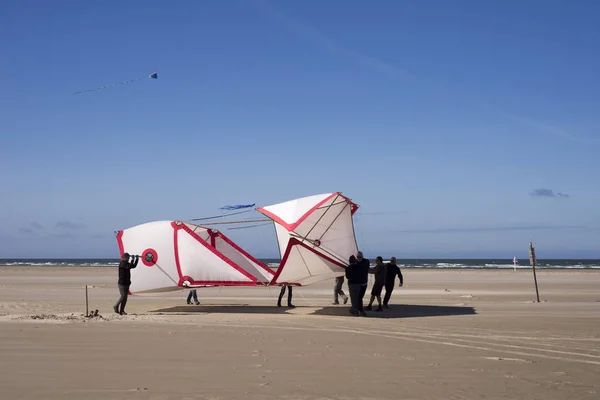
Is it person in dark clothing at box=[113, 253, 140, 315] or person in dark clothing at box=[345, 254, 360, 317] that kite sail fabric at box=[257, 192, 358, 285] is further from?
person in dark clothing at box=[113, 253, 140, 315]

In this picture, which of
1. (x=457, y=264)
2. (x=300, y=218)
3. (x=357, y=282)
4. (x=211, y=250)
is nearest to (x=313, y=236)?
(x=300, y=218)

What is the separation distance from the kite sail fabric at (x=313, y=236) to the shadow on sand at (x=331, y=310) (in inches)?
44.7

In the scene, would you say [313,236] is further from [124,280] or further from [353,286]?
[124,280]

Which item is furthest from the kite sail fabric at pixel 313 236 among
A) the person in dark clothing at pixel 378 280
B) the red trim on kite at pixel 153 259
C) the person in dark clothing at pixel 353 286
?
the red trim on kite at pixel 153 259

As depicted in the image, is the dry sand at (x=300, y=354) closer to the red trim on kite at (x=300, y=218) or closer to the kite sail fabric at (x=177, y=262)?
the kite sail fabric at (x=177, y=262)

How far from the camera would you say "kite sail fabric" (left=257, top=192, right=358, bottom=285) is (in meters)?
17.8

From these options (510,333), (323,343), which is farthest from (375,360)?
(510,333)

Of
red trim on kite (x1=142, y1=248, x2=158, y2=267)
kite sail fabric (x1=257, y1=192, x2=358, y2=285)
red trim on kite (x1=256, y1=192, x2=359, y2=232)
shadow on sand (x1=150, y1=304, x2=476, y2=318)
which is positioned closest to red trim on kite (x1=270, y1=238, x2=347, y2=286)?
kite sail fabric (x1=257, y1=192, x2=358, y2=285)

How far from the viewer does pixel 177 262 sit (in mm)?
19469

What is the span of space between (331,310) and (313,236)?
9.01 ft

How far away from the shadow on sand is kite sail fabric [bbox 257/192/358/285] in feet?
3.73

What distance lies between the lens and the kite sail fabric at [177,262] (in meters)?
19.4

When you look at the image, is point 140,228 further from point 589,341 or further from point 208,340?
point 589,341

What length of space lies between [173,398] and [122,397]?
26.6 inches
